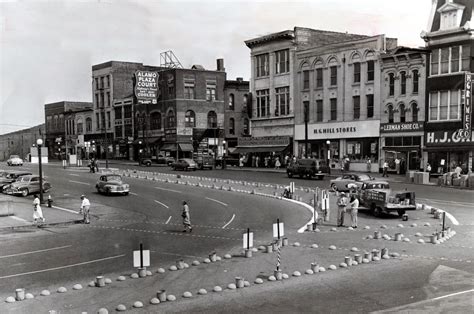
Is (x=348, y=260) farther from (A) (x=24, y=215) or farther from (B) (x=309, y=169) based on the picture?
(B) (x=309, y=169)

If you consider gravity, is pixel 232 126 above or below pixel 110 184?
above

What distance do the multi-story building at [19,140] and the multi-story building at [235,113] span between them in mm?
49392

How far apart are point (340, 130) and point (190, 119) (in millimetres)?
20690

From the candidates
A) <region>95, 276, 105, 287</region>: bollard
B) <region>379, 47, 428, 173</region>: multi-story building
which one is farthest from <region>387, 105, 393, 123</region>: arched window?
<region>95, 276, 105, 287</region>: bollard

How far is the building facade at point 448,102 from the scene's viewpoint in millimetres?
40406

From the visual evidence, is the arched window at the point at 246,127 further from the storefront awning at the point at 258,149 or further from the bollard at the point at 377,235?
the bollard at the point at 377,235

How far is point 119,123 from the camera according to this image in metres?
21.2

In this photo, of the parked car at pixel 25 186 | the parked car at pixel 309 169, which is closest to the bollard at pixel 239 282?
the parked car at pixel 25 186

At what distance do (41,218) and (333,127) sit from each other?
38045mm

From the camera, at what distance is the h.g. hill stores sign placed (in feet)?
167

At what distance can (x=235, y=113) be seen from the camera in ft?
234

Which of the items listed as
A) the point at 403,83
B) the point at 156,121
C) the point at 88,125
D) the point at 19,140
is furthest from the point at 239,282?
the point at 403,83

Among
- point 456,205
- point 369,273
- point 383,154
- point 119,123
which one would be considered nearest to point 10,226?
point 119,123

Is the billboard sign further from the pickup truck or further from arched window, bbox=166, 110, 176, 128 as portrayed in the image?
arched window, bbox=166, 110, 176, 128
